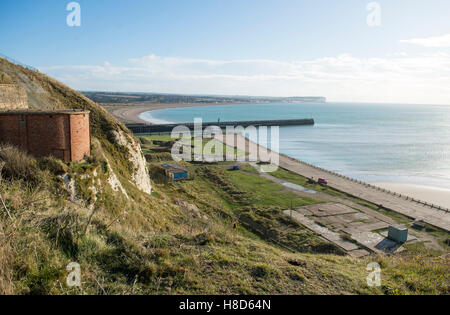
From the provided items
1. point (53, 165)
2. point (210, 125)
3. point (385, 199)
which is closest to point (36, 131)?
point (53, 165)

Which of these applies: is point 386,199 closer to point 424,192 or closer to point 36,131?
point 424,192

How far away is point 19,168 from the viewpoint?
496 inches

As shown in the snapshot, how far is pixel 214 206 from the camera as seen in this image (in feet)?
100

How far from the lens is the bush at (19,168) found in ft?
40.8

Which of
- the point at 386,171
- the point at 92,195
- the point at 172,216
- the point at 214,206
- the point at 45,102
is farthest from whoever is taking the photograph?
the point at 386,171

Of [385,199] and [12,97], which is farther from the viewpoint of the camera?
[385,199]

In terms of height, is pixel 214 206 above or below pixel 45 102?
below

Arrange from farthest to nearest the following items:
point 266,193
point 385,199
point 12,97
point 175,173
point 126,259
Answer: point 175,173
point 385,199
point 266,193
point 12,97
point 126,259

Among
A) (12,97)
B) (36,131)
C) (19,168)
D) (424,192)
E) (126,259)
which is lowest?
(424,192)

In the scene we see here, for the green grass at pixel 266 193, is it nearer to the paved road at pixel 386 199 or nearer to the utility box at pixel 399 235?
the paved road at pixel 386 199

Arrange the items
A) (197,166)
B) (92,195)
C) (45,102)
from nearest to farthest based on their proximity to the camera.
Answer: (92,195), (45,102), (197,166)
